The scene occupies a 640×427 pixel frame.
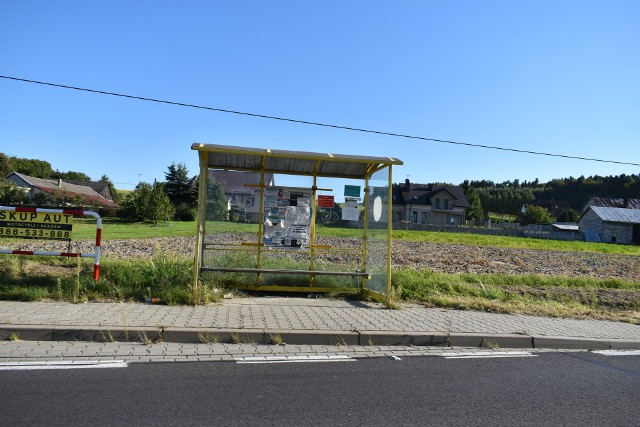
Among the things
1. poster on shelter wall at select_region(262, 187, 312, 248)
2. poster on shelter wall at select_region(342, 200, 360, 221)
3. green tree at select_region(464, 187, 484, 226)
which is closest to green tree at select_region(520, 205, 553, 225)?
green tree at select_region(464, 187, 484, 226)

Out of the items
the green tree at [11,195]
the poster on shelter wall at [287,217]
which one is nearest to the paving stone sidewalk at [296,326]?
the poster on shelter wall at [287,217]

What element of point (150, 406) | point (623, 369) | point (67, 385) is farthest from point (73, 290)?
point (623, 369)

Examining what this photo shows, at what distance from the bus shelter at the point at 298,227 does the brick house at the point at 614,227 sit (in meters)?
78.6

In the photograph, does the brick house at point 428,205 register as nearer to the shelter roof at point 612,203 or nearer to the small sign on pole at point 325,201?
the shelter roof at point 612,203

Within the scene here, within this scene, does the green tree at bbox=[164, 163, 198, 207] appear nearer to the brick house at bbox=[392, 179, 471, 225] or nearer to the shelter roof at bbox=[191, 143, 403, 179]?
the brick house at bbox=[392, 179, 471, 225]

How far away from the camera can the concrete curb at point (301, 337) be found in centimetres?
632

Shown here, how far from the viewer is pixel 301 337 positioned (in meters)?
6.83

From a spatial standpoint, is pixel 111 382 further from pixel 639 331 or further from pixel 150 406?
pixel 639 331

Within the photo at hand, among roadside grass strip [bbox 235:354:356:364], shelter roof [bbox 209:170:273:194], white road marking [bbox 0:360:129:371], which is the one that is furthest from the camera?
shelter roof [bbox 209:170:273:194]

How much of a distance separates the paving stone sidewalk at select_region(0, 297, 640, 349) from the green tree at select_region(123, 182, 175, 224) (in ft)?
137

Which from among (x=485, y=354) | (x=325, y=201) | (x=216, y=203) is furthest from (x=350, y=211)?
(x=485, y=354)

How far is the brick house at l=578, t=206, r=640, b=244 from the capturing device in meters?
77.6

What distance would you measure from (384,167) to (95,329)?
6.27 meters

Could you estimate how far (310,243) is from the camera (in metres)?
10.9
